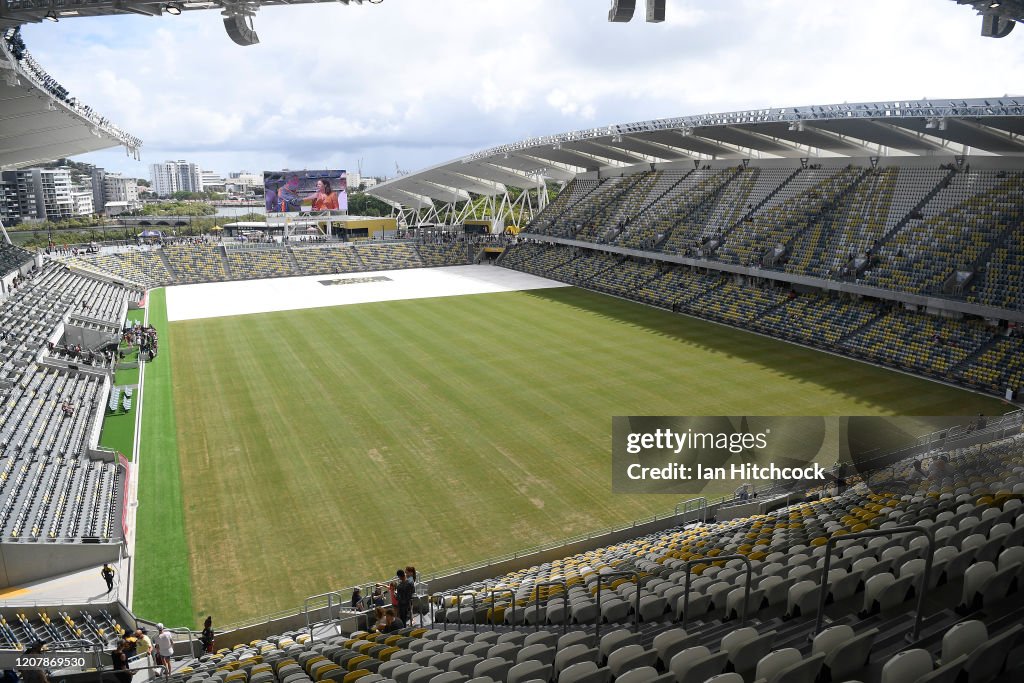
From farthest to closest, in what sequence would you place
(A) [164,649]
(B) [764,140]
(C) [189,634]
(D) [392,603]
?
(B) [764,140] → (D) [392,603] → (C) [189,634] → (A) [164,649]

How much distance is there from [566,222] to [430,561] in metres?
48.3

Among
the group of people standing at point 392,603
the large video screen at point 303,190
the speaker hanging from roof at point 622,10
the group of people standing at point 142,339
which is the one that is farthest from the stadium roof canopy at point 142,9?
the large video screen at point 303,190

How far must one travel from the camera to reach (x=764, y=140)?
42.5 m

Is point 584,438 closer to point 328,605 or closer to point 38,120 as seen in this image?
point 328,605

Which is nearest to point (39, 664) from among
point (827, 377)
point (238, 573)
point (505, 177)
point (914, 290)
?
point (238, 573)

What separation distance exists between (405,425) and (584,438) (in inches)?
232

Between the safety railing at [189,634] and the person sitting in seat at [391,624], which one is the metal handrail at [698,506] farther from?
the safety railing at [189,634]

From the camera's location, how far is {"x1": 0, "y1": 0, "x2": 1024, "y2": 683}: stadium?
802 cm

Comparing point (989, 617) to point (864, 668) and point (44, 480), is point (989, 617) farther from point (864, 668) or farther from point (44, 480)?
point (44, 480)

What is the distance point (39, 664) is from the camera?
9938 mm

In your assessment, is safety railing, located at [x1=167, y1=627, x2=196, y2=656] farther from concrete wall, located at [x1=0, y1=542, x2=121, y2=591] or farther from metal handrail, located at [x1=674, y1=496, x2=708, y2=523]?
metal handrail, located at [x1=674, y1=496, x2=708, y2=523]

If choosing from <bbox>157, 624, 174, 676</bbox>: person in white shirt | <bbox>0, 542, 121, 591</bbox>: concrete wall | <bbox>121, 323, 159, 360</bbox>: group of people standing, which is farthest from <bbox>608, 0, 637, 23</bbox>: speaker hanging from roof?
<bbox>121, 323, 159, 360</bbox>: group of people standing

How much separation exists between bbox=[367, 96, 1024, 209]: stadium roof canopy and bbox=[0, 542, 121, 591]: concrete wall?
30421 mm

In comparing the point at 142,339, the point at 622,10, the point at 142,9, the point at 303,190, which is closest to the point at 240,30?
the point at 142,9
